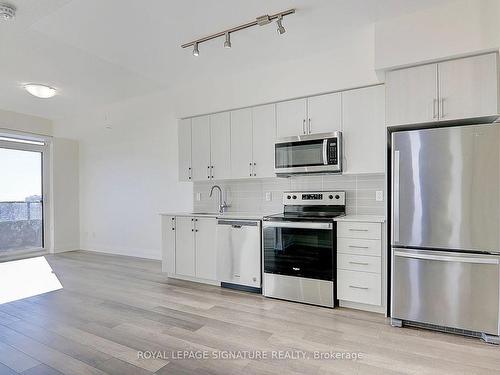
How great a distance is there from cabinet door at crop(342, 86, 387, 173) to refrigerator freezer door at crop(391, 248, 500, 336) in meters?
0.95

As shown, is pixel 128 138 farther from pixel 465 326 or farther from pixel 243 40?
pixel 465 326

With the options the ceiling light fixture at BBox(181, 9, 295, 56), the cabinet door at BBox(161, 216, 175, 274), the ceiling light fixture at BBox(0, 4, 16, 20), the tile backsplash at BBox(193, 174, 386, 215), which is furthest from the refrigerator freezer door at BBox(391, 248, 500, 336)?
the ceiling light fixture at BBox(0, 4, 16, 20)

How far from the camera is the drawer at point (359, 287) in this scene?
2889mm

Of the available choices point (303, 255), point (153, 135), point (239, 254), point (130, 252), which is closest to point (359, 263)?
point (303, 255)

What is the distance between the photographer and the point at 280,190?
12.9 ft

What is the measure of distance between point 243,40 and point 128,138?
3.46 m

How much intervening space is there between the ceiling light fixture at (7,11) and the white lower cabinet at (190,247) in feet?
8.56

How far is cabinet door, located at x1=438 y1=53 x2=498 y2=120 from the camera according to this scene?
2.41 m

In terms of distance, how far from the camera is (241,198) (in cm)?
429

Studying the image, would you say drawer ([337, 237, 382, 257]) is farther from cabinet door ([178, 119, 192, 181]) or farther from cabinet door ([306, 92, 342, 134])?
cabinet door ([178, 119, 192, 181])

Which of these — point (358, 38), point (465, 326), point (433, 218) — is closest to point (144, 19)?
point (358, 38)

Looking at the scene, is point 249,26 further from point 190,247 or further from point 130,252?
point 130,252

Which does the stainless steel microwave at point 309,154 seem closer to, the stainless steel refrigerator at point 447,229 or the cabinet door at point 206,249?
the stainless steel refrigerator at point 447,229

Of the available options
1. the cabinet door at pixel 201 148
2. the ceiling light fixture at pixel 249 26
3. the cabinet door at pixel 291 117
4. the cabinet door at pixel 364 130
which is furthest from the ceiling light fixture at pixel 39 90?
the cabinet door at pixel 364 130
